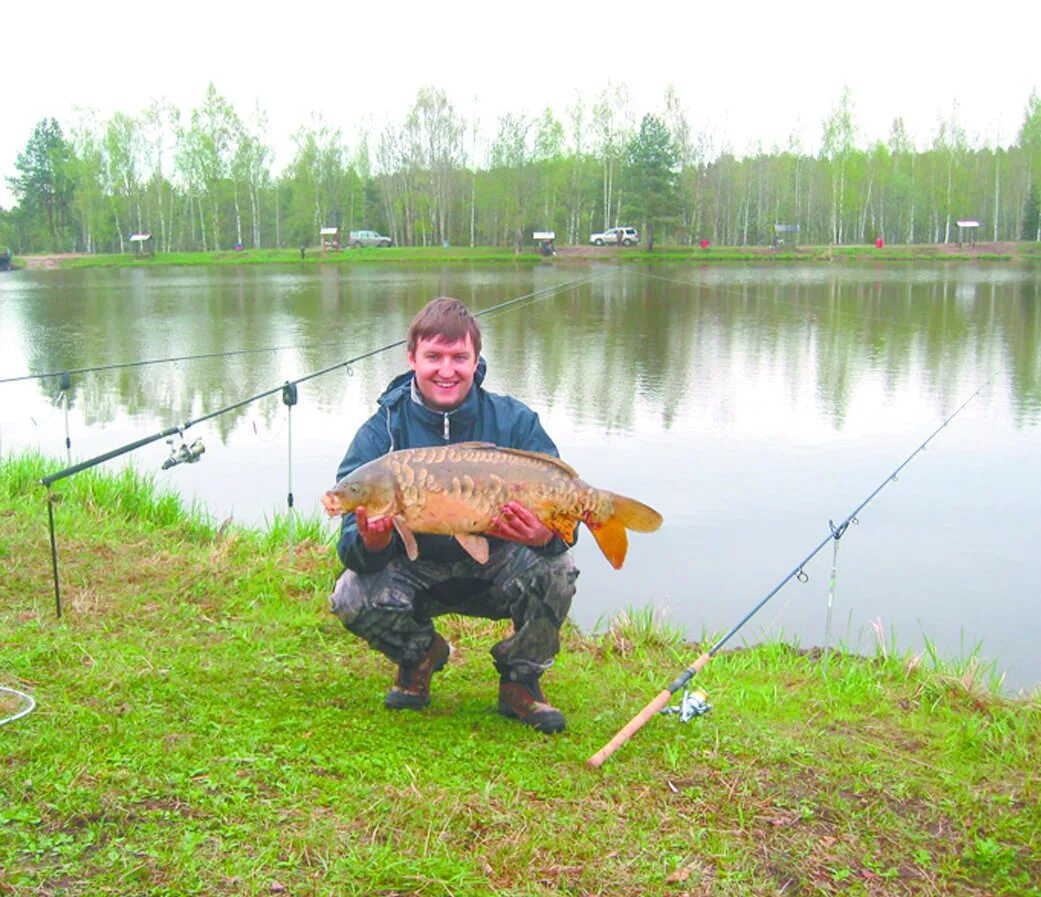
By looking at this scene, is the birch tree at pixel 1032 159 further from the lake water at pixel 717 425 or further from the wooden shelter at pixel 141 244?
the wooden shelter at pixel 141 244

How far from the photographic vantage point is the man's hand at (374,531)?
117 inches

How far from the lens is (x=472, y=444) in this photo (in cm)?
302

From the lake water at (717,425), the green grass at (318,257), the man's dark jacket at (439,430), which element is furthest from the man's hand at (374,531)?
the green grass at (318,257)

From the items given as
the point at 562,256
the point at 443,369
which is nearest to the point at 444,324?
the point at 443,369

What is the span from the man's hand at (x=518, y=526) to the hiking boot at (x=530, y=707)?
498 mm

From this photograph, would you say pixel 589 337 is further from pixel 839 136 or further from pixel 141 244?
pixel 839 136

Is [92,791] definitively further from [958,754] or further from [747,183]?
[747,183]

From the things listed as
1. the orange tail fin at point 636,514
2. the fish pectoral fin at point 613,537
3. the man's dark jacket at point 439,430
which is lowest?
the fish pectoral fin at point 613,537

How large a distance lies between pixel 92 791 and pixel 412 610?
3.57ft

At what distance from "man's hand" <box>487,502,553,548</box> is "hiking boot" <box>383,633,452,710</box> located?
56 cm

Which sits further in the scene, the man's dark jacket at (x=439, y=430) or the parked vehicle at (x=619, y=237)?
the parked vehicle at (x=619, y=237)

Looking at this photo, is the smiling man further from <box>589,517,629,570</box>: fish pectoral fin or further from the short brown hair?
<box>589,517,629,570</box>: fish pectoral fin

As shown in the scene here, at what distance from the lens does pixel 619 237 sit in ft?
182

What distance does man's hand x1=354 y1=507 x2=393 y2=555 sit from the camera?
2.98m
